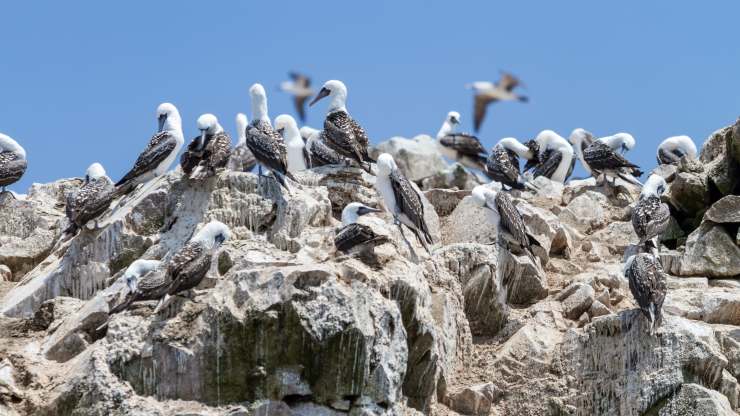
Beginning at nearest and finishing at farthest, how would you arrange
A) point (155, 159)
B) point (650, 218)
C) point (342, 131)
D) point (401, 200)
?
point (401, 200)
point (155, 159)
point (650, 218)
point (342, 131)

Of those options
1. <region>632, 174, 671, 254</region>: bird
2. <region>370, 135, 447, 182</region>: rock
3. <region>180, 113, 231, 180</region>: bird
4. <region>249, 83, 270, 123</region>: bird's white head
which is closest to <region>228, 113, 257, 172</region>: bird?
<region>249, 83, 270, 123</region>: bird's white head

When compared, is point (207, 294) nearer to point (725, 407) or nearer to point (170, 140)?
point (170, 140)

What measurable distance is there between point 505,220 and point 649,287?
3400 mm

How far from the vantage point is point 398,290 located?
1717 centimetres

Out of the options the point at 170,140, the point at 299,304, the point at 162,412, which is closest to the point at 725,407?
the point at 299,304

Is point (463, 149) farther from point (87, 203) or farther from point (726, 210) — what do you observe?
point (87, 203)

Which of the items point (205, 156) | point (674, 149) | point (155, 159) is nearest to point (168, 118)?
point (155, 159)

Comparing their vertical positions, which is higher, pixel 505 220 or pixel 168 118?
pixel 168 118

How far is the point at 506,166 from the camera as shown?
970 inches

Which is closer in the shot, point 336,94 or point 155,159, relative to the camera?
point 155,159

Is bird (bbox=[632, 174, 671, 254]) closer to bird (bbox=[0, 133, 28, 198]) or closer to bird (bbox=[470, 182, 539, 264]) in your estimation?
bird (bbox=[470, 182, 539, 264])

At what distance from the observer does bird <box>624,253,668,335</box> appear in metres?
18.0

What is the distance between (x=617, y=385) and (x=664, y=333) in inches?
35.5

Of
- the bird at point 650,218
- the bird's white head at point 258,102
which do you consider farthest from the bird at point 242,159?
the bird at point 650,218
